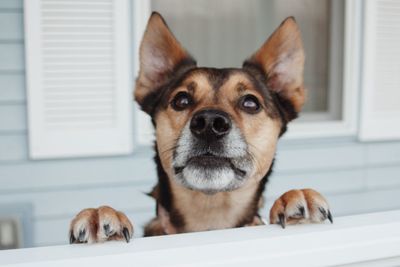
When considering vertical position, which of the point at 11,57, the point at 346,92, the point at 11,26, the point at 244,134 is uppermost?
the point at 11,26

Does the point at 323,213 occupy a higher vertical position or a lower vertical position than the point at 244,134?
lower

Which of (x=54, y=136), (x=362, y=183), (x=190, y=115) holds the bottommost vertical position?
(x=362, y=183)

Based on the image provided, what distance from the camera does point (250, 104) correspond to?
1.27 meters

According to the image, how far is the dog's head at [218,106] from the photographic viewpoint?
115cm

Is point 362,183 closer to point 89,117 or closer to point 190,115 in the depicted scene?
point 89,117

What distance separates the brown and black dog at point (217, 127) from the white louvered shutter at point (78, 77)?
67 cm

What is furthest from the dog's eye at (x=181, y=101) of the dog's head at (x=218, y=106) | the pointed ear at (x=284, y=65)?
the pointed ear at (x=284, y=65)

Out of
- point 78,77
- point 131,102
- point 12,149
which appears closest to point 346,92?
point 131,102

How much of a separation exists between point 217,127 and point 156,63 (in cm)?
36

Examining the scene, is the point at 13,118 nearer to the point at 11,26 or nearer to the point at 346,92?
the point at 11,26

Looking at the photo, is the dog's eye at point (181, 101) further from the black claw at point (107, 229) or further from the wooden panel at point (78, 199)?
the wooden panel at point (78, 199)

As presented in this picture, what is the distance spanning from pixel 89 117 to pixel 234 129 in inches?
41.1

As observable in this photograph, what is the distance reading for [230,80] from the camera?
1.31 metres

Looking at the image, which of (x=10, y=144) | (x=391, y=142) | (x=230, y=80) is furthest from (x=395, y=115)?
(x=10, y=144)
